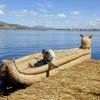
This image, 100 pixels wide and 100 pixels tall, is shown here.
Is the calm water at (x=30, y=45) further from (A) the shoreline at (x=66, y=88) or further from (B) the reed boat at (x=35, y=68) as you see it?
(A) the shoreline at (x=66, y=88)

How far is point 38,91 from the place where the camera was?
13.8m

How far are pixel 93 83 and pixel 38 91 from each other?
3.27 metres

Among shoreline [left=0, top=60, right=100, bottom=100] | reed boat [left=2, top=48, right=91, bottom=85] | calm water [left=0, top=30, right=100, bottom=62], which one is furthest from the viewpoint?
calm water [left=0, top=30, right=100, bottom=62]

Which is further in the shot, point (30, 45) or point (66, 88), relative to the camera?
point (30, 45)

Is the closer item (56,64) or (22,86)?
(22,86)

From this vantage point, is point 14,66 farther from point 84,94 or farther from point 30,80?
point 84,94

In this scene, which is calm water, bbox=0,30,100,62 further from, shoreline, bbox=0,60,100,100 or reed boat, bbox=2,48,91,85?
shoreline, bbox=0,60,100,100

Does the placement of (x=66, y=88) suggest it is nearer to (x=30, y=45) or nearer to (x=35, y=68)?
(x=35, y=68)

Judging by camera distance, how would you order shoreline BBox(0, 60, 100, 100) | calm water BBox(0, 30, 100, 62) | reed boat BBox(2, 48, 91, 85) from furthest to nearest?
calm water BBox(0, 30, 100, 62)
reed boat BBox(2, 48, 91, 85)
shoreline BBox(0, 60, 100, 100)

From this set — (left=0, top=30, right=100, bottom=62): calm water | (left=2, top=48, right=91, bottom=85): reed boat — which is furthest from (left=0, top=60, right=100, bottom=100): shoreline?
(left=0, top=30, right=100, bottom=62): calm water

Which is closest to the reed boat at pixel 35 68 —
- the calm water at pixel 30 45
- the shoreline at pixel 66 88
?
the shoreline at pixel 66 88

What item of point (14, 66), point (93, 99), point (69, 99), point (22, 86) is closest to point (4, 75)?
point (14, 66)

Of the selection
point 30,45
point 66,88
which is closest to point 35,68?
point 66,88

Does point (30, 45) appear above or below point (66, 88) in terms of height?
below
